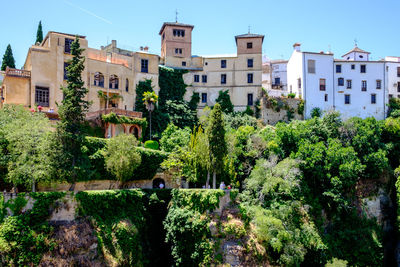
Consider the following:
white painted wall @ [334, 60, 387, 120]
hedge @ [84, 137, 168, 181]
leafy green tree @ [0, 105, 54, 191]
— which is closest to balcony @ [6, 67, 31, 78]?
hedge @ [84, 137, 168, 181]

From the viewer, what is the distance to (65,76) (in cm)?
4216

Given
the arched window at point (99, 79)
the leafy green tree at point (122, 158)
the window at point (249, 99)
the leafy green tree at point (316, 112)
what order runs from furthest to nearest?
the window at point (249, 99)
the leafy green tree at point (316, 112)
the arched window at point (99, 79)
the leafy green tree at point (122, 158)

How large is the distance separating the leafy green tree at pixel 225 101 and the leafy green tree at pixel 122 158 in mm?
22479

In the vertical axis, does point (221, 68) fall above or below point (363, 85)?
above

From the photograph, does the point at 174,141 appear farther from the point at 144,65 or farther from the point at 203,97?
the point at 203,97

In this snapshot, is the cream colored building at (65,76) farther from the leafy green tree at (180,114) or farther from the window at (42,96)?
the leafy green tree at (180,114)

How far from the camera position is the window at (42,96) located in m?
40.6

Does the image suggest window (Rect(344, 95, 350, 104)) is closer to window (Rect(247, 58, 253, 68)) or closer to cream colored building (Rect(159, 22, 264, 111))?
cream colored building (Rect(159, 22, 264, 111))

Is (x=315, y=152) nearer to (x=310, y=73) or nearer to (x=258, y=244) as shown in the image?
(x=258, y=244)

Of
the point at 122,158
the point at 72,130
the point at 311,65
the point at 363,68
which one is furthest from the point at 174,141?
the point at 363,68

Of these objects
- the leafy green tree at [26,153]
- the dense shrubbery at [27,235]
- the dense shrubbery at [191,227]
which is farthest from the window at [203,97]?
the dense shrubbery at [27,235]

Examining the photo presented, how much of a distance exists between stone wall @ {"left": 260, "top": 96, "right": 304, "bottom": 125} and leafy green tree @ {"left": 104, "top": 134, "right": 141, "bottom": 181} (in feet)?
80.7

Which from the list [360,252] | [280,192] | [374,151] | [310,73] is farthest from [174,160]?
[310,73]

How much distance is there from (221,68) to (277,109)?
30.8 ft
